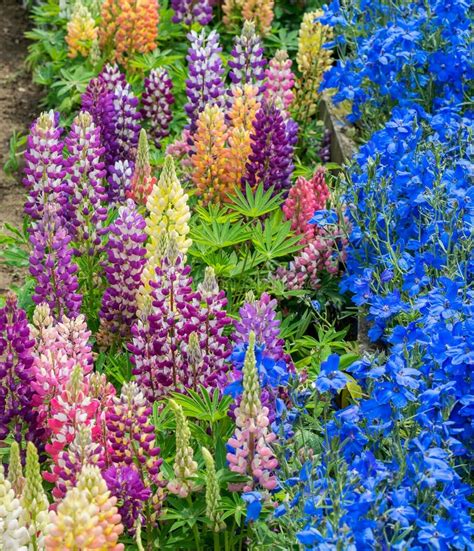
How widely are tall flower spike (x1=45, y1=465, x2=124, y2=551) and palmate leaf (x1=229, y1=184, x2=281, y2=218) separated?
1.80 meters

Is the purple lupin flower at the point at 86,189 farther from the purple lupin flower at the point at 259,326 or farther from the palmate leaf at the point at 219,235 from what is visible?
the purple lupin flower at the point at 259,326

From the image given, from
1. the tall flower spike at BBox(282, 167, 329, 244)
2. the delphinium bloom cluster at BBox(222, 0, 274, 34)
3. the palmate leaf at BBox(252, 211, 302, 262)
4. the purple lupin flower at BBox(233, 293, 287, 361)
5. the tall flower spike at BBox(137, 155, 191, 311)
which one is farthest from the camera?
the delphinium bloom cluster at BBox(222, 0, 274, 34)

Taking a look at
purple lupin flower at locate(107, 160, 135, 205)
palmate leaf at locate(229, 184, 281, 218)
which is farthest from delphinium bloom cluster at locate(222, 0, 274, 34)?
palmate leaf at locate(229, 184, 281, 218)

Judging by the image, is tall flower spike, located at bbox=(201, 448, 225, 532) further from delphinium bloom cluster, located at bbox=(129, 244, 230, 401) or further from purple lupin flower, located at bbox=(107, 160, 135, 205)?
purple lupin flower, located at bbox=(107, 160, 135, 205)

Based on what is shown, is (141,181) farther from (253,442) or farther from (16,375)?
(253,442)

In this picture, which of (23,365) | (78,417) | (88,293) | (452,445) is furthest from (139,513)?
(88,293)

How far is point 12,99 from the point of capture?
6.71 meters

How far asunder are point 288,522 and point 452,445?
1.55 ft

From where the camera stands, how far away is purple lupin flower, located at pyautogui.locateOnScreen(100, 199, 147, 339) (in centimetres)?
385

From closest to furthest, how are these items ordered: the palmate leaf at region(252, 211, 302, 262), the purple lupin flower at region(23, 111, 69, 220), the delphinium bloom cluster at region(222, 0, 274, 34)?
the purple lupin flower at region(23, 111, 69, 220) → the palmate leaf at region(252, 211, 302, 262) → the delphinium bloom cluster at region(222, 0, 274, 34)

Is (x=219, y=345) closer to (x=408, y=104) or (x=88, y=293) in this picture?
(x=88, y=293)

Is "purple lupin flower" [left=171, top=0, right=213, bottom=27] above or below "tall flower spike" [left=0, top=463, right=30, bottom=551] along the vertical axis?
above

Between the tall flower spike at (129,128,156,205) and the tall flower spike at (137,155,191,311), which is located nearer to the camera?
the tall flower spike at (137,155,191,311)

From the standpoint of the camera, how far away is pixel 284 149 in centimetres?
459
